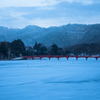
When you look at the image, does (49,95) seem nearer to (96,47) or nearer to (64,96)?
(64,96)

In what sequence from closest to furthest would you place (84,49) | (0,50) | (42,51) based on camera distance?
(0,50) → (42,51) → (84,49)

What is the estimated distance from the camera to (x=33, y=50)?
107375 mm

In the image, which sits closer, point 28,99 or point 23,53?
point 28,99

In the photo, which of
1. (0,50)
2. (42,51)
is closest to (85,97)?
(0,50)

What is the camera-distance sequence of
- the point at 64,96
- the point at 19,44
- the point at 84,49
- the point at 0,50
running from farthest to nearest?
the point at 84,49 < the point at 19,44 < the point at 0,50 < the point at 64,96

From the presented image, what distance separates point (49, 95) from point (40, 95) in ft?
1.73

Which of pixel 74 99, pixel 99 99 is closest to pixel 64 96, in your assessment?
pixel 74 99

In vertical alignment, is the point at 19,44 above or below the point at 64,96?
above

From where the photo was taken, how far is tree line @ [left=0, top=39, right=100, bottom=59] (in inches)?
3142

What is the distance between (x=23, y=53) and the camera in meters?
93.9

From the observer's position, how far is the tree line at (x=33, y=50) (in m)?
79.8

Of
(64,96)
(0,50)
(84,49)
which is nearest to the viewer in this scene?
(64,96)

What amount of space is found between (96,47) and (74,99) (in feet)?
423

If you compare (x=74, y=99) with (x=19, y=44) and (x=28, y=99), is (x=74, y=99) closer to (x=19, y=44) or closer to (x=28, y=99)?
(x=28, y=99)
